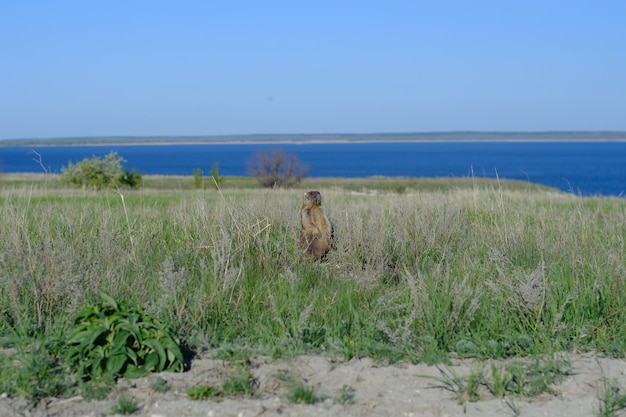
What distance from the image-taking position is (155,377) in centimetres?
531

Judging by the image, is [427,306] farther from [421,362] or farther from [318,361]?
[318,361]

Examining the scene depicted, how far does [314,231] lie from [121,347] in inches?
153

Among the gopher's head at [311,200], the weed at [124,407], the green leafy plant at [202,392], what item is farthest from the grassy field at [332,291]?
the weed at [124,407]

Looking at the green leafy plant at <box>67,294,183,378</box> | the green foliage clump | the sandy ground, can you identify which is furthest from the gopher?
the green foliage clump

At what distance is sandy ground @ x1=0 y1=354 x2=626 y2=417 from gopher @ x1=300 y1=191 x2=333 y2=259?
10.4ft

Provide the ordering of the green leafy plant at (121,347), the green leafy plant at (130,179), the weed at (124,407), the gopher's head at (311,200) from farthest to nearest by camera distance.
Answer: the green leafy plant at (130,179)
the gopher's head at (311,200)
the green leafy plant at (121,347)
the weed at (124,407)

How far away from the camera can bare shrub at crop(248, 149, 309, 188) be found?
5812 cm

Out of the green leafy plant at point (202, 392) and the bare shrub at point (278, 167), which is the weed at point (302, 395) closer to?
the green leafy plant at point (202, 392)

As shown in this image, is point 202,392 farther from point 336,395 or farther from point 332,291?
point 332,291

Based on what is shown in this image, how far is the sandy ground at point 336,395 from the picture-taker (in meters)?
4.85

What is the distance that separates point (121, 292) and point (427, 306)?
2.65 meters

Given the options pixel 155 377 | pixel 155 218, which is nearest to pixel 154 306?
pixel 155 377

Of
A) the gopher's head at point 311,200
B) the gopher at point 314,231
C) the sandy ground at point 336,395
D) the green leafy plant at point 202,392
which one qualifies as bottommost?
the sandy ground at point 336,395

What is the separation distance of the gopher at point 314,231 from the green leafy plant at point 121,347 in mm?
3377
